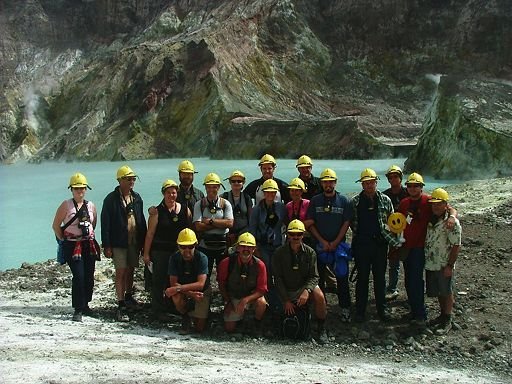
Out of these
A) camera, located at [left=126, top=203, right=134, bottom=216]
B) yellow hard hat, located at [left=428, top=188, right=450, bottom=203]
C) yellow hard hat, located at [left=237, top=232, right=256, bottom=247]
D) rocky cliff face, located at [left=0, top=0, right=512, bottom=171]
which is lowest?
yellow hard hat, located at [left=237, top=232, right=256, bottom=247]

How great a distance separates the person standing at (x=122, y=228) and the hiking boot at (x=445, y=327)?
11.6 feet

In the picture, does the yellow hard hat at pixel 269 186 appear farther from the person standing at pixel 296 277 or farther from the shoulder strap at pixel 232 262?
the shoulder strap at pixel 232 262

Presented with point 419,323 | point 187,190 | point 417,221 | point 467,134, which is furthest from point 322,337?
point 467,134

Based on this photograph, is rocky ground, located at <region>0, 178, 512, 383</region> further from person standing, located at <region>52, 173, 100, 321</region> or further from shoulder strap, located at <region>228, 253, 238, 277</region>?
shoulder strap, located at <region>228, 253, 238, 277</region>

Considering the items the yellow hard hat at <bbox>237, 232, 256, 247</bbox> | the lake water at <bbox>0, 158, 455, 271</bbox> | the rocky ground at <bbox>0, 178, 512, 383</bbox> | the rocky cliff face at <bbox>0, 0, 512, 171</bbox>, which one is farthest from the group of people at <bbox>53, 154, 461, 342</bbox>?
the rocky cliff face at <bbox>0, 0, 512, 171</bbox>

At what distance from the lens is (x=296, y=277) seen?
6.73 meters

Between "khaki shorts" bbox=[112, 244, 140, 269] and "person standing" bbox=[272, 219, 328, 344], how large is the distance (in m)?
1.77

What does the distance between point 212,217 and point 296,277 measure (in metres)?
1.18

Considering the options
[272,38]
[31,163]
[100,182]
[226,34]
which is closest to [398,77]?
[272,38]

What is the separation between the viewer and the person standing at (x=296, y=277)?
6664 mm

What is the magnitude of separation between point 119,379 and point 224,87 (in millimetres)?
49213

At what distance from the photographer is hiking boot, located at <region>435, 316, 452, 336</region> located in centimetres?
688

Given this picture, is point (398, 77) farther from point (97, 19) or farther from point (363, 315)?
point (363, 315)

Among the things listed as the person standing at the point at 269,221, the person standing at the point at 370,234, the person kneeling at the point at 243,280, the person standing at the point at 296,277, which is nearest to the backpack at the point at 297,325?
the person standing at the point at 296,277
